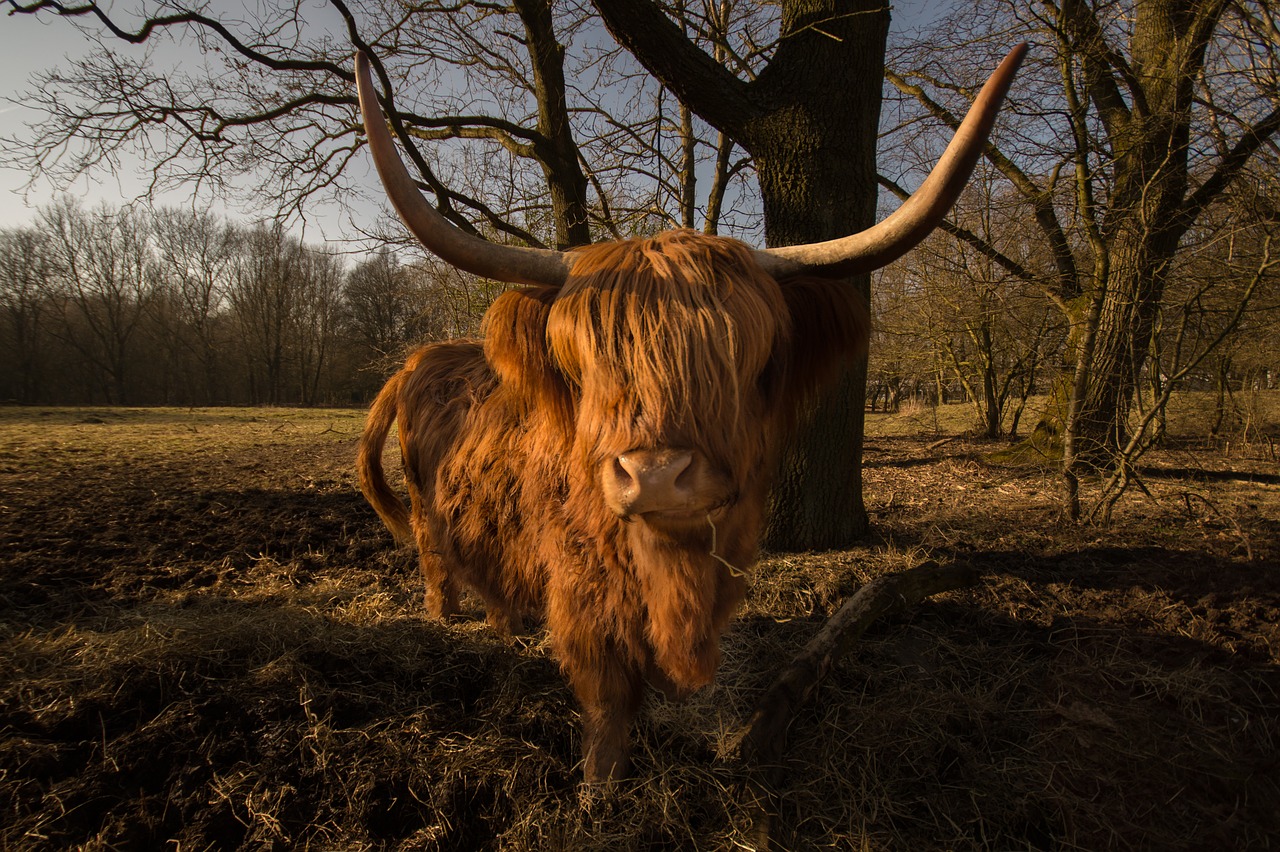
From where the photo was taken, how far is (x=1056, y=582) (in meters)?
3.11

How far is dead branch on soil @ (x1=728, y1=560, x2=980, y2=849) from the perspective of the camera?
1848mm

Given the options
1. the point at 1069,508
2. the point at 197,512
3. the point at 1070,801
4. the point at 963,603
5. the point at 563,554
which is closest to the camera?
the point at 1070,801

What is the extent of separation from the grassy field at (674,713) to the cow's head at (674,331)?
3.94ft

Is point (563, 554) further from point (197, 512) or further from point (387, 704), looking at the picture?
point (197, 512)

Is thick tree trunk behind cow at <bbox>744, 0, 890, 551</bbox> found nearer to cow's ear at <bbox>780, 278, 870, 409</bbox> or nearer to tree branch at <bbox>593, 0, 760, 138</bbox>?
tree branch at <bbox>593, 0, 760, 138</bbox>

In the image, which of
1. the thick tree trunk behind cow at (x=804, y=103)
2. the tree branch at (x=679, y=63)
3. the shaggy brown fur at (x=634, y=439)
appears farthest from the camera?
the thick tree trunk behind cow at (x=804, y=103)

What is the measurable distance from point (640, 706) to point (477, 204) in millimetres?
6176

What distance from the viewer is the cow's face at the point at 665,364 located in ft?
4.73

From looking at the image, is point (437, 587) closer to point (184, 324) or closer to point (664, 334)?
point (664, 334)

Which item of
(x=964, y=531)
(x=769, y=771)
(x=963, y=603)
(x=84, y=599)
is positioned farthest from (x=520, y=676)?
(x=964, y=531)

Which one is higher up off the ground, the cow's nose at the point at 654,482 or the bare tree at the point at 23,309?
the bare tree at the point at 23,309

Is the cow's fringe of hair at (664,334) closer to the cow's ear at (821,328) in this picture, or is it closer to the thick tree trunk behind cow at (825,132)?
the cow's ear at (821,328)

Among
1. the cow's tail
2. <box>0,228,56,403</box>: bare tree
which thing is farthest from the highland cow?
<box>0,228,56,403</box>: bare tree

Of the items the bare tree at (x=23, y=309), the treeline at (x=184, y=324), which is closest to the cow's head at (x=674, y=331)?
the treeline at (x=184, y=324)
